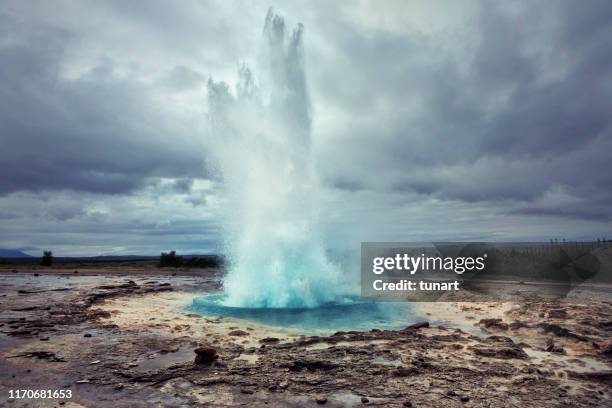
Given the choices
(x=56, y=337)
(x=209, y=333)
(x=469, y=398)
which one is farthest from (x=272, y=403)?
(x=56, y=337)

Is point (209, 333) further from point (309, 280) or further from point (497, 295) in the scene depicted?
point (497, 295)

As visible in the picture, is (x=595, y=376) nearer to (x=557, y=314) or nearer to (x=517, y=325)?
(x=517, y=325)

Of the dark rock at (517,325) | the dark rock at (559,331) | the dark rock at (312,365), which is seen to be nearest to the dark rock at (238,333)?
the dark rock at (312,365)

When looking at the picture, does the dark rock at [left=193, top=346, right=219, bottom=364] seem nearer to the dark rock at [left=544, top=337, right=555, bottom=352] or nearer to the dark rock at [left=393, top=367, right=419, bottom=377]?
the dark rock at [left=393, top=367, right=419, bottom=377]

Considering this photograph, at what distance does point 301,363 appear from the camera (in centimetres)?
1023

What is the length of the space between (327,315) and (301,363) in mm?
9463

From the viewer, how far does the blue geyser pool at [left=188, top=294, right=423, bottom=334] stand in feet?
54.9

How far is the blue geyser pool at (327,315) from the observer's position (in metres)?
16.7

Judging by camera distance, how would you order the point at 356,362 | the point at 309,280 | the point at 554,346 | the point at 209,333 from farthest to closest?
1. the point at 309,280
2. the point at 209,333
3. the point at 554,346
4. the point at 356,362

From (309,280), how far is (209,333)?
10.4 m

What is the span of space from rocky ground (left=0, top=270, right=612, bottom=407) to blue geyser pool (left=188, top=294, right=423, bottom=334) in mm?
1796

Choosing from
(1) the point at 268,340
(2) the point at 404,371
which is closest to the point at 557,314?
(2) the point at 404,371

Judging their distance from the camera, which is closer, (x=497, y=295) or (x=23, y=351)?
(x=23, y=351)

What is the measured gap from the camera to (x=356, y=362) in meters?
10.5
